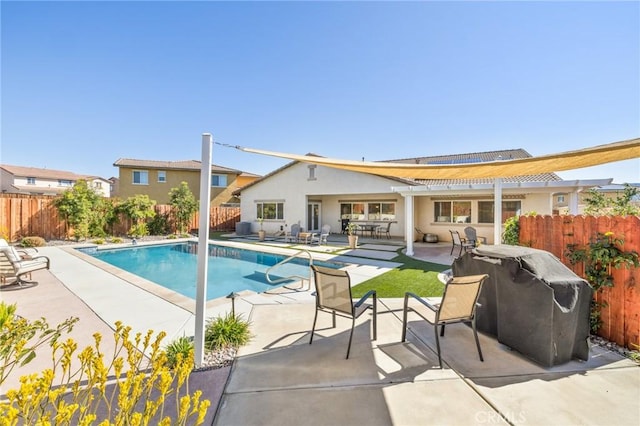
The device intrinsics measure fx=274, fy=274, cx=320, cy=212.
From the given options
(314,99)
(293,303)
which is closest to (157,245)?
(314,99)

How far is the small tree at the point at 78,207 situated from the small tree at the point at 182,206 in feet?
15.2

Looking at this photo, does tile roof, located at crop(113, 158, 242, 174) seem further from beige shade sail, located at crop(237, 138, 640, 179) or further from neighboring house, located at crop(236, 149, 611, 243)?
beige shade sail, located at crop(237, 138, 640, 179)

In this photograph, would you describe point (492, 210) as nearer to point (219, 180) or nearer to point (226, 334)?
point (226, 334)

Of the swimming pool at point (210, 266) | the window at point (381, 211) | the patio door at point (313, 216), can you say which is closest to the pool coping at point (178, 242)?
the swimming pool at point (210, 266)

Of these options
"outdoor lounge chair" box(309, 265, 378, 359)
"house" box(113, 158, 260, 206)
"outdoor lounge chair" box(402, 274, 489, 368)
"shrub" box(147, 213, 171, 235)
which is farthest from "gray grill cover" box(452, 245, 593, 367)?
"house" box(113, 158, 260, 206)

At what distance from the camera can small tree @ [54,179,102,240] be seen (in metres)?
15.6

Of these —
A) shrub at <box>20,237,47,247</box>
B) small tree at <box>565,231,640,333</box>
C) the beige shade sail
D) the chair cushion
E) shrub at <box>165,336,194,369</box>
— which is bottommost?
the chair cushion

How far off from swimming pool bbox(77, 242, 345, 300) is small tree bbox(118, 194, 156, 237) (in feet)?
9.36

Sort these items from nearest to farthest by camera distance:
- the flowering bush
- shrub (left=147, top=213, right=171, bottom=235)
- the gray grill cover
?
the gray grill cover, the flowering bush, shrub (left=147, top=213, right=171, bottom=235)

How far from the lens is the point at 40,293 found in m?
6.44

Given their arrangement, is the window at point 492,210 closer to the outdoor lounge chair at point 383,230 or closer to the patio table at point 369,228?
the outdoor lounge chair at point 383,230

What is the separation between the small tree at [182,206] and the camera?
65.5 ft

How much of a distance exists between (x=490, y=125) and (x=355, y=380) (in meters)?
14.2

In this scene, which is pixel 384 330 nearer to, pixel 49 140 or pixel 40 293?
pixel 40 293
